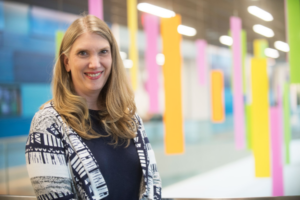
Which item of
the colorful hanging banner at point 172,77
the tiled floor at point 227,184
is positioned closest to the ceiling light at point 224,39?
the tiled floor at point 227,184

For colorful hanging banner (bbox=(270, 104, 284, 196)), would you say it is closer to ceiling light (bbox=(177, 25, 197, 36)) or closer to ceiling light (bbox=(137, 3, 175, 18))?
ceiling light (bbox=(137, 3, 175, 18))

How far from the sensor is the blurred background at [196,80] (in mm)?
2523

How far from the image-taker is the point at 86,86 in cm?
105

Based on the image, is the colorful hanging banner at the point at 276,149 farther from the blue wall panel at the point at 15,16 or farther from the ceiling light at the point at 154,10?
the blue wall panel at the point at 15,16

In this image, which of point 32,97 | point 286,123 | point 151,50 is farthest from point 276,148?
point 32,97

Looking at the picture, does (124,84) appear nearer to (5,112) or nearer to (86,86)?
(86,86)

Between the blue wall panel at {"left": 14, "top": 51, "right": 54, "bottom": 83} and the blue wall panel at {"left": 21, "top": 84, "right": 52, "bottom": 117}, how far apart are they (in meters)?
0.11

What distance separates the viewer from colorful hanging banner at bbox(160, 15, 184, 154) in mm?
2584

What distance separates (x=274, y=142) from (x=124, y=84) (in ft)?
5.91

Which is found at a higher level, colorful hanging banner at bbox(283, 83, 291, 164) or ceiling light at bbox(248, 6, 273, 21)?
ceiling light at bbox(248, 6, 273, 21)

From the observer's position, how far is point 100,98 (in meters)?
1.20

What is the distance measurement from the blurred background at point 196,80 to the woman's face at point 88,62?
5.05 ft

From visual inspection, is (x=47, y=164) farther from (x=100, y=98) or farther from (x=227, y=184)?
(x=227, y=184)

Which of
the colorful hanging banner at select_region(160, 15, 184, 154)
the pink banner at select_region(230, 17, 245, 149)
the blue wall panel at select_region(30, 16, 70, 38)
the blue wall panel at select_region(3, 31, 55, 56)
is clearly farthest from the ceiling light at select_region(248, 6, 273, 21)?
the blue wall panel at select_region(3, 31, 55, 56)
